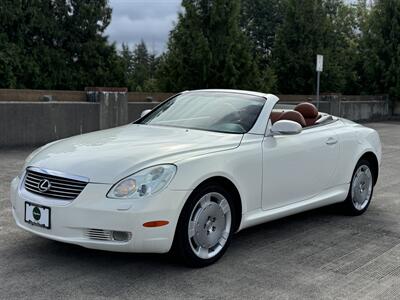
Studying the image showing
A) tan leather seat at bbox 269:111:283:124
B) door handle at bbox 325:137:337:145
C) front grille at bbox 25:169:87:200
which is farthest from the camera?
tan leather seat at bbox 269:111:283:124

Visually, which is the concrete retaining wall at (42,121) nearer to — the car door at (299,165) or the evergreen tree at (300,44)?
the car door at (299,165)

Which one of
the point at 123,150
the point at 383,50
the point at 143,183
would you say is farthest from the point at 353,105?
the point at 143,183

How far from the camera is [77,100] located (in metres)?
13.3

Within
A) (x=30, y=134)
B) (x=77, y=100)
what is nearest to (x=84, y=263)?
(x=30, y=134)

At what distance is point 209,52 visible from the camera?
1892 cm

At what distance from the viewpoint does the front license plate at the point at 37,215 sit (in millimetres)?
4232

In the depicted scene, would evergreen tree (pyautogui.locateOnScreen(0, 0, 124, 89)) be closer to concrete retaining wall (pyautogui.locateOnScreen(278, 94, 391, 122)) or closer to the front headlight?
concrete retaining wall (pyautogui.locateOnScreen(278, 94, 391, 122))

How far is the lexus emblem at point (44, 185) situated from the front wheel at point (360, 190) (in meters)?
3.51

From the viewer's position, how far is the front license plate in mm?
4232

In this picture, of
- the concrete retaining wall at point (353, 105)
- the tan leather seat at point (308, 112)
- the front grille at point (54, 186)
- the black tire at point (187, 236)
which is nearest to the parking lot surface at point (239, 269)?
the black tire at point (187, 236)

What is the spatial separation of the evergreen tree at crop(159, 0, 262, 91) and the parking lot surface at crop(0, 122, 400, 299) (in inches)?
535

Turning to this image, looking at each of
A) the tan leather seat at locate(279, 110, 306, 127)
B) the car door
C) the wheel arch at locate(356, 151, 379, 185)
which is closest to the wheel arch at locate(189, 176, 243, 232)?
the car door

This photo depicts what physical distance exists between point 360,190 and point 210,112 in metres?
2.21

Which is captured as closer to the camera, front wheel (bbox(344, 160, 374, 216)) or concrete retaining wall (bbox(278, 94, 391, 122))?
front wheel (bbox(344, 160, 374, 216))
